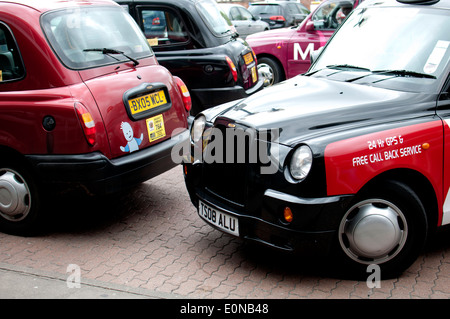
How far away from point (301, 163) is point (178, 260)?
4.65 feet

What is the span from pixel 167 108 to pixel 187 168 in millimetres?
984

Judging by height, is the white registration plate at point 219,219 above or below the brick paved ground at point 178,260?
above

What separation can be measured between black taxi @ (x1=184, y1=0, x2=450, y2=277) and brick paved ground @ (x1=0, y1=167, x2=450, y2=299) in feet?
0.84

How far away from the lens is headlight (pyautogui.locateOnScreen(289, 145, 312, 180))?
3629 millimetres

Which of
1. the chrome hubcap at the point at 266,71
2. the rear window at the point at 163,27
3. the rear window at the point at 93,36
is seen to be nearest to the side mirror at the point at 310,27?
the chrome hubcap at the point at 266,71

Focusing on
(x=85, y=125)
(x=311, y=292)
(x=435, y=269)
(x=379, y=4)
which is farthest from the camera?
(x=379, y=4)

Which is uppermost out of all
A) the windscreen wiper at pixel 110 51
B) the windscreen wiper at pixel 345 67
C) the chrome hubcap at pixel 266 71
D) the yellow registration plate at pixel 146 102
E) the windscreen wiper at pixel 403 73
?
the windscreen wiper at pixel 110 51

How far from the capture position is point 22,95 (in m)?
4.68

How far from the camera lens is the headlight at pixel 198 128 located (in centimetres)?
457

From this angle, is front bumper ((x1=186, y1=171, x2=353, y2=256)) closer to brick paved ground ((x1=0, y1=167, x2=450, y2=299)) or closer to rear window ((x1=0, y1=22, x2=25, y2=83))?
brick paved ground ((x1=0, y1=167, x2=450, y2=299))

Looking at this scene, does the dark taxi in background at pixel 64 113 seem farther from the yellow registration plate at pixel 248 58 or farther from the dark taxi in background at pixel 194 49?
the yellow registration plate at pixel 248 58

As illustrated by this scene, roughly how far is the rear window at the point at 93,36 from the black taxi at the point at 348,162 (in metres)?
1.31
